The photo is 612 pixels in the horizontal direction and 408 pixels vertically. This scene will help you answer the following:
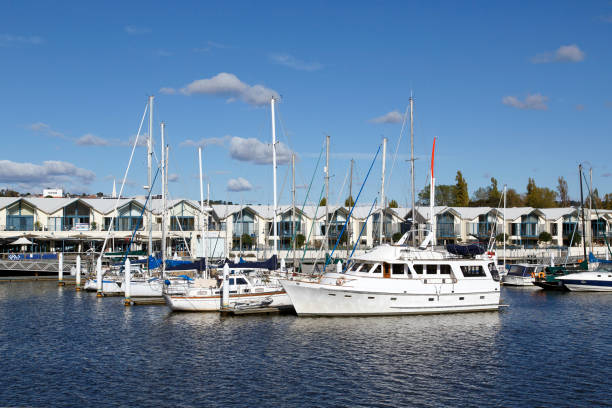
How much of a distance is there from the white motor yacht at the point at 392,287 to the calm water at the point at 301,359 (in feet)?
3.10

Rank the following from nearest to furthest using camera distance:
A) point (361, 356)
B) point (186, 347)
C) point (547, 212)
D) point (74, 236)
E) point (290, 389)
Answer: point (290, 389) → point (361, 356) → point (186, 347) → point (74, 236) → point (547, 212)

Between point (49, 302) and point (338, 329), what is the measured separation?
25.1 metres

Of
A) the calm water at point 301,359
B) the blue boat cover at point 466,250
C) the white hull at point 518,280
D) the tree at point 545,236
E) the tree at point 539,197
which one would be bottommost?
the calm water at point 301,359

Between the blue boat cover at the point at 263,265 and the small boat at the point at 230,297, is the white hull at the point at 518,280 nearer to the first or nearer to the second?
the blue boat cover at the point at 263,265

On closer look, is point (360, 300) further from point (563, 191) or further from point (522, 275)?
point (563, 191)

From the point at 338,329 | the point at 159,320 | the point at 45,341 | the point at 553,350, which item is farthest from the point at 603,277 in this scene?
the point at 45,341

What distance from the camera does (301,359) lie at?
2739cm

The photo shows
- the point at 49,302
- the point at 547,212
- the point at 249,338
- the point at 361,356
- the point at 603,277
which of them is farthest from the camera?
the point at 547,212

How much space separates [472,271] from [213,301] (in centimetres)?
1705

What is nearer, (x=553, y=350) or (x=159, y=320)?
(x=553, y=350)

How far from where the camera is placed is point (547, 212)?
10988 cm

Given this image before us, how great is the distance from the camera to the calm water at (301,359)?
22.1 meters

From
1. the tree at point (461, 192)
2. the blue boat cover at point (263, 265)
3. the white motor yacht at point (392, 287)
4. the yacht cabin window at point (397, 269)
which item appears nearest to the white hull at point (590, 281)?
the white motor yacht at point (392, 287)

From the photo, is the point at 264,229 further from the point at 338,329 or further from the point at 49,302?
the point at 338,329
